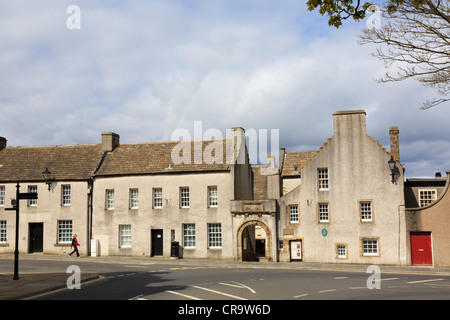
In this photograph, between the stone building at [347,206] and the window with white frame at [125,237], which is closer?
the stone building at [347,206]

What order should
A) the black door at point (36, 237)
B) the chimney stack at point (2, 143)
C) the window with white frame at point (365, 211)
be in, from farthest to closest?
the chimney stack at point (2, 143), the black door at point (36, 237), the window with white frame at point (365, 211)

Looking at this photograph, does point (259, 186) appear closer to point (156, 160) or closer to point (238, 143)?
point (238, 143)

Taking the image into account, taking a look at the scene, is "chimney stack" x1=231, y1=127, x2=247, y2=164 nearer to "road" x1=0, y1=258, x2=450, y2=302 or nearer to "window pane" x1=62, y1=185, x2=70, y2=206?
"road" x1=0, y1=258, x2=450, y2=302

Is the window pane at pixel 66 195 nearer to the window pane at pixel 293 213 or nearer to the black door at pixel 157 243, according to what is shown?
the black door at pixel 157 243

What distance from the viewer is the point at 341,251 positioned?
32.8 meters

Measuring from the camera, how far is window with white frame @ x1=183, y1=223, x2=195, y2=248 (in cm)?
3588

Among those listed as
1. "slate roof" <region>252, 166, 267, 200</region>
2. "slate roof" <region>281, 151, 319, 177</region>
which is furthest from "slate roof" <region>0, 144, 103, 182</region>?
"slate roof" <region>281, 151, 319, 177</region>

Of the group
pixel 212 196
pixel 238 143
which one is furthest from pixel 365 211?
pixel 212 196

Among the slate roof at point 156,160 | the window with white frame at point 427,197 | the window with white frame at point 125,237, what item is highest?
the slate roof at point 156,160

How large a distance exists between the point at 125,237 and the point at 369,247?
63.4 feet

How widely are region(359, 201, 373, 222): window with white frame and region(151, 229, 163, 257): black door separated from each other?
15.8 m

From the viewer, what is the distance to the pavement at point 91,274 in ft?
56.4

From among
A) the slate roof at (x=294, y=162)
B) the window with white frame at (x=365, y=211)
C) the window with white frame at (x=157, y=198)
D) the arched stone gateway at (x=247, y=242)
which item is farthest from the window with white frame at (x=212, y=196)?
the slate roof at (x=294, y=162)

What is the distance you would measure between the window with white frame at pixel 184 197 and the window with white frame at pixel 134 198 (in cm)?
389
